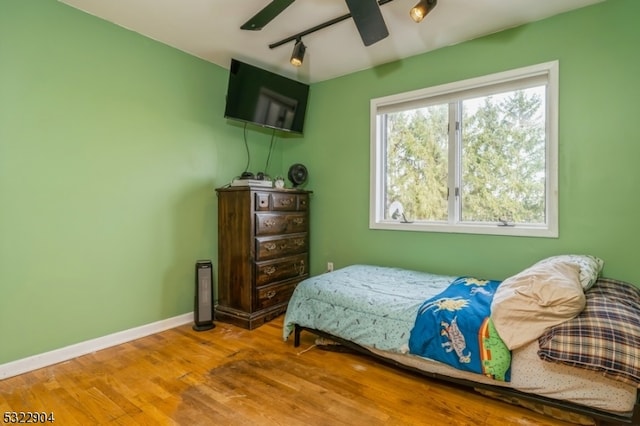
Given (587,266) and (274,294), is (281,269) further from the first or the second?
(587,266)

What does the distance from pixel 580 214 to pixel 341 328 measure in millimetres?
1840

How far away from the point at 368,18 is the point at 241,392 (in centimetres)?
233

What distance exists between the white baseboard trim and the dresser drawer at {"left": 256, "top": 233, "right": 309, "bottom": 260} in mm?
931

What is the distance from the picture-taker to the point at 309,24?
2.43 meters

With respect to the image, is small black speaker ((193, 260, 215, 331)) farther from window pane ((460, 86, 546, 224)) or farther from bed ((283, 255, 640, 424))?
window pane ((460, 86, 546, 224))

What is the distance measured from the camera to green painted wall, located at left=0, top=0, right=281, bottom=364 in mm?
1995

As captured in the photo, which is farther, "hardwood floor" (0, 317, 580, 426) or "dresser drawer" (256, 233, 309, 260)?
"dresser drawer" (256, 233, 309, 260)

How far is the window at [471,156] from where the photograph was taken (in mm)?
2404

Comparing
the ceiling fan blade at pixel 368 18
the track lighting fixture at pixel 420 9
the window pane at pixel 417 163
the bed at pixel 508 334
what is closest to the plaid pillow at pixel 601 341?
the bed at pixel 508 334

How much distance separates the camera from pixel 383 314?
78.2 inches

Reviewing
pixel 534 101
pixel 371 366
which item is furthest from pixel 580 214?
pixel 371 366

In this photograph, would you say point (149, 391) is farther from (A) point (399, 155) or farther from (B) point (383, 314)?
(A) point (399, 155)

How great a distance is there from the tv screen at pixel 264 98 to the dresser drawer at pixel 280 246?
45.3 inches

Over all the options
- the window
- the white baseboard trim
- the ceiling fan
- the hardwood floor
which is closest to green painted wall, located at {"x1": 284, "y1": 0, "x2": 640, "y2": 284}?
the window
